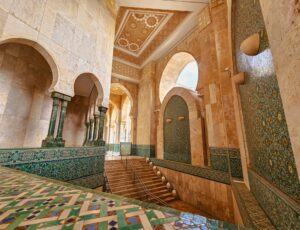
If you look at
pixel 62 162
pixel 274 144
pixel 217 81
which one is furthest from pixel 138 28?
pixel 274 144

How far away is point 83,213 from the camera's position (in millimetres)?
945

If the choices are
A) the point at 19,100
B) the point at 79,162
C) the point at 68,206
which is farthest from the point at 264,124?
the point at 19,100

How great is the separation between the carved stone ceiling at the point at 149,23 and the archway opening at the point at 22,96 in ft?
14.4

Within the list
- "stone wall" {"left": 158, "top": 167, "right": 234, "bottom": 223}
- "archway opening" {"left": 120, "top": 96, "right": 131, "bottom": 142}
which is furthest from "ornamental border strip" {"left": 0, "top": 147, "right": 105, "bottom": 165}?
"archway opening" {"left": 120, "top": 96, "right": 131, "bottom": 142}

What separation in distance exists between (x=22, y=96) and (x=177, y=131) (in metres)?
5.89

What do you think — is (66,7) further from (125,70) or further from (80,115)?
(125,70)

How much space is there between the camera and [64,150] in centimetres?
331

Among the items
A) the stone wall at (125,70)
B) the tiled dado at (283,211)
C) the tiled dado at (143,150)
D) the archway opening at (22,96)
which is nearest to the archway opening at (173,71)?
the stone wall at (125,70)

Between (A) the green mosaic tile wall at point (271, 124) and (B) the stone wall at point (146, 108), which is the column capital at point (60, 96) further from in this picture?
(B) the stone wall at point (146, 108)

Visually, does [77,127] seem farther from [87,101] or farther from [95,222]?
[95,222]

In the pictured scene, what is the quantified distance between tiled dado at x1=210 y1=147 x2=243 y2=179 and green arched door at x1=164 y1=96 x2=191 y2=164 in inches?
51.2

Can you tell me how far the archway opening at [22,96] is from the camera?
11.6 ft

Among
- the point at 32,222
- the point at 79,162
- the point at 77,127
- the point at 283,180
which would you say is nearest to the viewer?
the point at 32,222

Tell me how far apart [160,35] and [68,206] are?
27.0 feet
